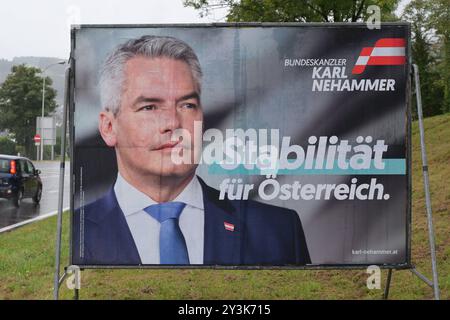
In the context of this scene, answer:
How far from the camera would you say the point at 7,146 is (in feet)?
251

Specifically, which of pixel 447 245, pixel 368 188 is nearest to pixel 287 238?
pixel 368 188

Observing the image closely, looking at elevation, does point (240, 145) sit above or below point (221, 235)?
above

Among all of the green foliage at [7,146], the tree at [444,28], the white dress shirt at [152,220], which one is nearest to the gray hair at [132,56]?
the white dress shirt at [152,220]

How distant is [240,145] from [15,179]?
14770 mm

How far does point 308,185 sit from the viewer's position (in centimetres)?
593

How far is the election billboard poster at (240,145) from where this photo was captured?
19.2 feet

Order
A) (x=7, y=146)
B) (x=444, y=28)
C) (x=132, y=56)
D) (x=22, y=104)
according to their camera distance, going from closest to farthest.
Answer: (x=132, y=56)
(x=444, y=28)
(x=7, y=146)
(x=22, y=104)

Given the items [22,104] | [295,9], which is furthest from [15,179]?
[22,104]

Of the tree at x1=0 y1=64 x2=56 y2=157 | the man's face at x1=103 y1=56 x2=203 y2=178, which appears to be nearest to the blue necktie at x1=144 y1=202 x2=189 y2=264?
the man's face at x1=103 y1=56 x2=203 y2=178

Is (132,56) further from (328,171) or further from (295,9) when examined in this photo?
(295,9)

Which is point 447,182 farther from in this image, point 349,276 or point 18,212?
point 18,212

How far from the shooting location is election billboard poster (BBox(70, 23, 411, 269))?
5.84m

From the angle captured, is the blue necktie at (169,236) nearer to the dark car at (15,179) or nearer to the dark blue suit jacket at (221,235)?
the dark blue suit jacket at (221,235)

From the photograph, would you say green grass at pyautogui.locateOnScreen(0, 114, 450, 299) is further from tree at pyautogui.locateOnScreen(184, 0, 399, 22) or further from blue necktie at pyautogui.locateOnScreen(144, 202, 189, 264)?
tree at pyautogui.locateOnScreen(184, 0, 399, 22)
